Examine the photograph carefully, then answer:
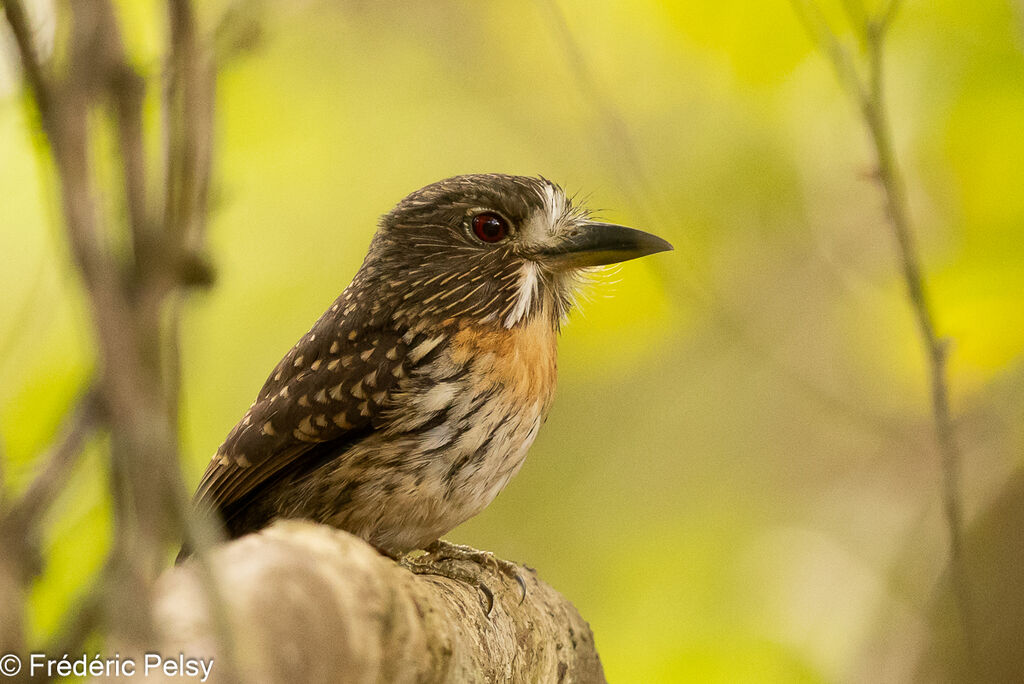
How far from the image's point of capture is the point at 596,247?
7.90 feet

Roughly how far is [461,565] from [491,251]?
0.71m


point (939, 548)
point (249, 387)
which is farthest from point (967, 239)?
point (249, 387)

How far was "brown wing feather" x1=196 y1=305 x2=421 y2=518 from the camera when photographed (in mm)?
2154

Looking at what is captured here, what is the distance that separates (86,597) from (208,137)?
558 mm

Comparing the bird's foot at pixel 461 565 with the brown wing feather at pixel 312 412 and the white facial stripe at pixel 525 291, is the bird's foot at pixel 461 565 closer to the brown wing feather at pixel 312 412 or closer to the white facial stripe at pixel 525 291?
the brown wing feather at pixel 312 412

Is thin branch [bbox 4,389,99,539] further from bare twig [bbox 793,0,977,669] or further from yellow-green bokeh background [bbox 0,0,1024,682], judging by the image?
yellow-green bokeh background [bbox 0,0,1024,682]

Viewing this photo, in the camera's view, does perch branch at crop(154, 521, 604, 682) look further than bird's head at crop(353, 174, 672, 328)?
No

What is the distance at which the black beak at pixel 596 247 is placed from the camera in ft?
7.72

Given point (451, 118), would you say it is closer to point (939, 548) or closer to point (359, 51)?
point (359, 51)

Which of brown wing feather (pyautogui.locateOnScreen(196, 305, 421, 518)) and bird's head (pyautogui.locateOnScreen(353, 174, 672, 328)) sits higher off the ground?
bird's head (pyautogui.locateOnScreen(353, 174, 672, 328))

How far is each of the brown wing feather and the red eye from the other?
0.34 metres

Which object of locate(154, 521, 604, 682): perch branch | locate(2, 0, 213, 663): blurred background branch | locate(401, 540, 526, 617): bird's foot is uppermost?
locate(2, 0, 213, 663): blurred background branch

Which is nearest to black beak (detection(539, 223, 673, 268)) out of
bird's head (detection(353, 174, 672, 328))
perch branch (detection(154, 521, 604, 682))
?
bird's head (detection(353, 174, 672, 328))

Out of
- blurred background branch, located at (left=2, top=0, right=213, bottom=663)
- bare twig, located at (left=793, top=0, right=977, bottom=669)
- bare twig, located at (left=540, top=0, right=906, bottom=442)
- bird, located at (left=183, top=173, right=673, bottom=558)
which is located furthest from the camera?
bare twig, located at (left=540, top=0, right=906, bottom=442)
